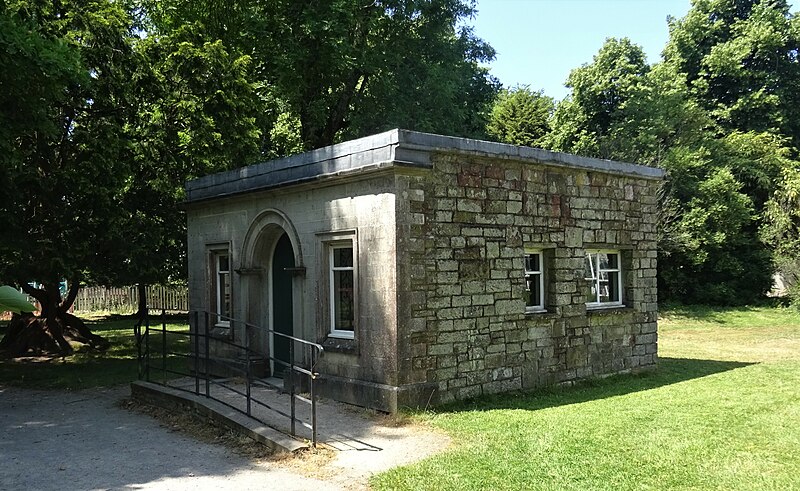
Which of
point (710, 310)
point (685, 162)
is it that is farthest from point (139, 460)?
point (710, 310)

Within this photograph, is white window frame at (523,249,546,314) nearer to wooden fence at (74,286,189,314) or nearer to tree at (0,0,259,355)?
tree at (0,0,259,355)

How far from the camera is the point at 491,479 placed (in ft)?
20.9

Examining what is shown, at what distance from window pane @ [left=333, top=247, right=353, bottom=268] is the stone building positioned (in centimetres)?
3

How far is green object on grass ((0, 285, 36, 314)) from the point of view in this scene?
1551 millimetres

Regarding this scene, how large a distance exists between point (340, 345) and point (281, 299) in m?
2.52

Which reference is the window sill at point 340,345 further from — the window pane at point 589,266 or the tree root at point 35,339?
Result: the tree root at point 35,339

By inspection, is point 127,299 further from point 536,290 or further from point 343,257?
point 536,290

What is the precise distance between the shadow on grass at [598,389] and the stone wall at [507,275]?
0.18 m

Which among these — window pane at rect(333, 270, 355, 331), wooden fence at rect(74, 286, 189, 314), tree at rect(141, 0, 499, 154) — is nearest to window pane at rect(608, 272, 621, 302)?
window pane at rect(333, 270, 355, 331)

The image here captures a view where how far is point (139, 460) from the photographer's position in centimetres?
757

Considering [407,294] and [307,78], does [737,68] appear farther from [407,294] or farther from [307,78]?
[407,294]

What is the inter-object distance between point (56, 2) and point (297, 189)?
8412 mm

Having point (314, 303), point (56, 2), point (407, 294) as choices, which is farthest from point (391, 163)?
point (56, 2)

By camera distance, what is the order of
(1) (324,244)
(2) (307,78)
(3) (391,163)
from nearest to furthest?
(3) (391,163)
(1) (324,244)
(2) (307,78)
